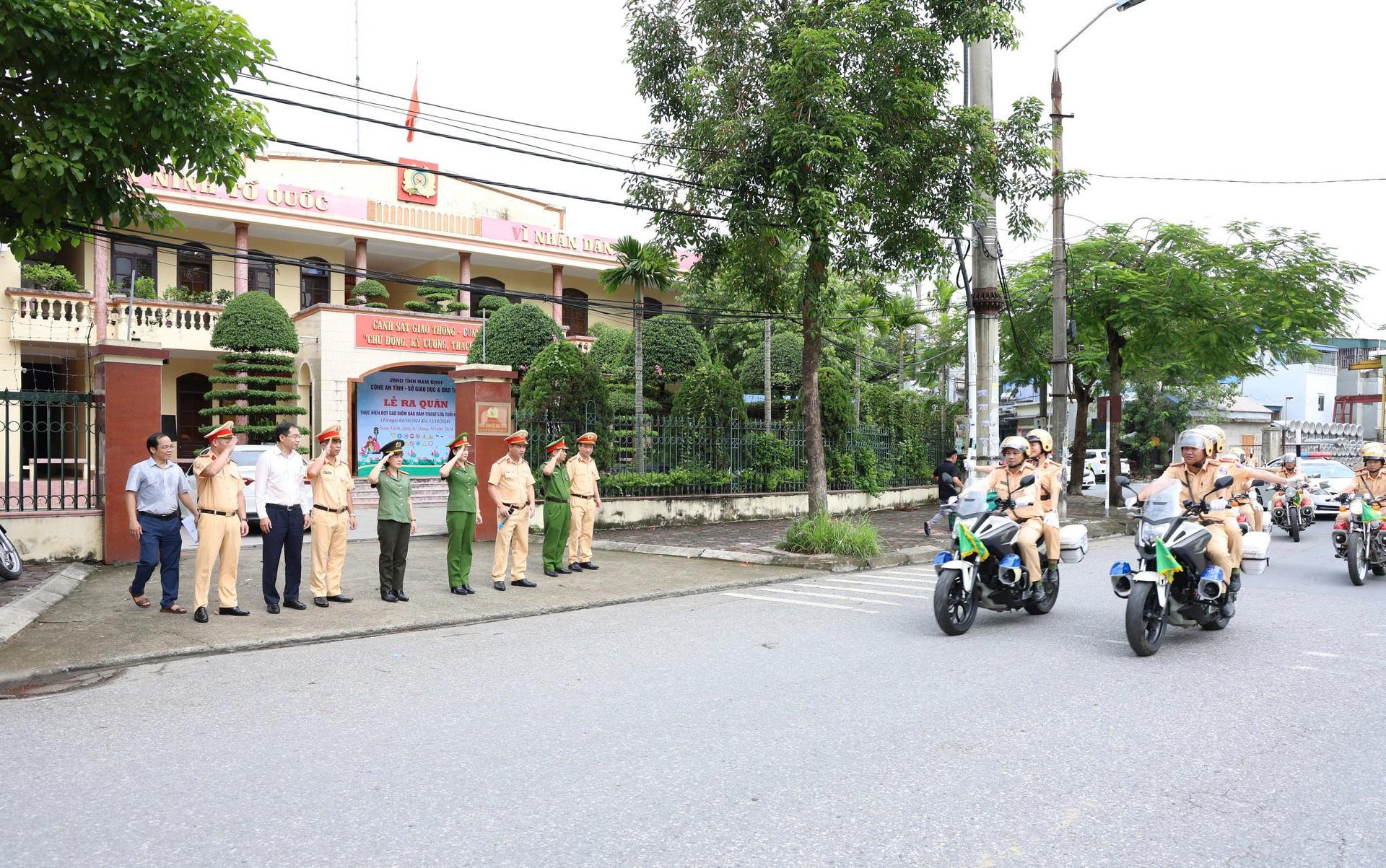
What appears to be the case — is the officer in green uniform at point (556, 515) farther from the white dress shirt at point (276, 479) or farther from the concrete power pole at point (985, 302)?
the concrete power pole at point (985, 302)

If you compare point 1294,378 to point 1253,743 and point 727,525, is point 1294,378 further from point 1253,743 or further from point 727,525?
point 1253,743

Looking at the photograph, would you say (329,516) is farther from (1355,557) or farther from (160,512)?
(1355,557)

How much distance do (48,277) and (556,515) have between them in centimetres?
1756

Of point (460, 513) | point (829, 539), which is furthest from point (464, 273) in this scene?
point (460, 513)

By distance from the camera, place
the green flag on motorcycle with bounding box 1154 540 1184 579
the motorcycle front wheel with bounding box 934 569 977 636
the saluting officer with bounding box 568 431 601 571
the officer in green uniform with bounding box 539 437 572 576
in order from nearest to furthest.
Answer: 1. the green flag on motorcycle with bounding box 1154 540 1184 579
2. the motorcycle front wheel with bounding box 934 569 977 636
3. the officer in green uniform with bounding box 539 437 572 576
4. the saluting officer with bounding box 568 431 601 571

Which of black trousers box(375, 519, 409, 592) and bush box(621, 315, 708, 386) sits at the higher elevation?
bush box(621, 315, 708, 386)

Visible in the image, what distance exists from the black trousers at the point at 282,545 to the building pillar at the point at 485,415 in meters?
5.46

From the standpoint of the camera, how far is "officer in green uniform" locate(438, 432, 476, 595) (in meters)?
9.98

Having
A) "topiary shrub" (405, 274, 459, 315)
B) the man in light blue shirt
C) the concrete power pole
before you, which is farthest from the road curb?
"topiary shrub" (405, 274, 459, 315)

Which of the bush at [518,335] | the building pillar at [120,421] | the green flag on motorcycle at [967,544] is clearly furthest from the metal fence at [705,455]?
the green flag on motorcycle at [967,544]

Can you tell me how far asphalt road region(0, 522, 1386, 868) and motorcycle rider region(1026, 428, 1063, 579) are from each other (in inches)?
31.4

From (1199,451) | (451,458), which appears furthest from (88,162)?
(1199,451)

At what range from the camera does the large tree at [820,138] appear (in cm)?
1159

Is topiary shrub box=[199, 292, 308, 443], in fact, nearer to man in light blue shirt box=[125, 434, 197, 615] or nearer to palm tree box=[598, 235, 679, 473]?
palm tree box=[598, 235, 679, 473]
